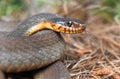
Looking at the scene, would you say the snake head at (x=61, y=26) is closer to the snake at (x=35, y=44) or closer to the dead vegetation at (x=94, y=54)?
the snake at (x=35, y=44)

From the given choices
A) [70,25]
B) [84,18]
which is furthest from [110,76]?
[84,18]

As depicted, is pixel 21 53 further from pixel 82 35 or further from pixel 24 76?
pixel 82 35

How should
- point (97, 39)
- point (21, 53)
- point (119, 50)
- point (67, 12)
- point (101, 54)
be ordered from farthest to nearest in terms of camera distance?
point (67, 12), point (97, 39), point (119, 50), point (101, 54), point (21, 53)

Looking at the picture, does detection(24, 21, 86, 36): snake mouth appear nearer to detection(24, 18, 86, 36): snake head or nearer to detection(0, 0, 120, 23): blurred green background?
detection(24, 18, 86, 36): snake head

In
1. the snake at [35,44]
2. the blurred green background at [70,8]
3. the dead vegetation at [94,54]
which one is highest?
the blurred green background at [70,8]

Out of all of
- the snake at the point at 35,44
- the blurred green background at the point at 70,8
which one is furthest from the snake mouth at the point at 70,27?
the blurred green background at the point at 70,8

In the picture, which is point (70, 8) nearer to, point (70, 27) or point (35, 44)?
point (70, 27)

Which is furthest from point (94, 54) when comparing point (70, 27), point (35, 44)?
point (35, 44)
